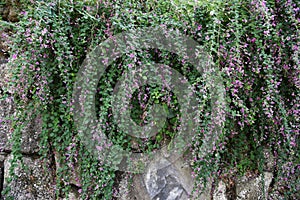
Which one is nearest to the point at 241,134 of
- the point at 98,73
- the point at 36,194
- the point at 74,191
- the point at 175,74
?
the point at 175,74

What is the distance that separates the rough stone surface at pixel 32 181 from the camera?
1.85 meters

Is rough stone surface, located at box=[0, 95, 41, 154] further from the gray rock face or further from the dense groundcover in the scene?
the gray rock face

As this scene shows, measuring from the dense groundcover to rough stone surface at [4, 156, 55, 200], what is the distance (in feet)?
0.33

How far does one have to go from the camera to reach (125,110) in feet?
5.71

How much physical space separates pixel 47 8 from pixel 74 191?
1.22m

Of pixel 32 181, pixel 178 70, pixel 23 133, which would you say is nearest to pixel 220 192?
pixel 178 70

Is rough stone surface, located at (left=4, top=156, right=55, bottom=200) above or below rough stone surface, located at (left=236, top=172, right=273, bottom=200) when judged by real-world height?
below

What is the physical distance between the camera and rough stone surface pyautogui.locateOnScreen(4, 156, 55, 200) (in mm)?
1849

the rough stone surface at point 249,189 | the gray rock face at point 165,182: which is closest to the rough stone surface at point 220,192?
the rough stone surface at point 249,189

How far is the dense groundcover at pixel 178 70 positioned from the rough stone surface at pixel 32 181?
101 millimetres

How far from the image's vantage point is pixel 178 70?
1955 millimetres

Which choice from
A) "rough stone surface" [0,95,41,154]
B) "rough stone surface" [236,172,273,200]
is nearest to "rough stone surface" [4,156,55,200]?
"rough stone surface" [0,95,41,154]

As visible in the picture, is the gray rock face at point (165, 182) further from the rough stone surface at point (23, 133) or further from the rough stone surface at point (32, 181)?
the rough stone surface at point (23, 133)

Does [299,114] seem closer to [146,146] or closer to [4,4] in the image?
[146,146]
